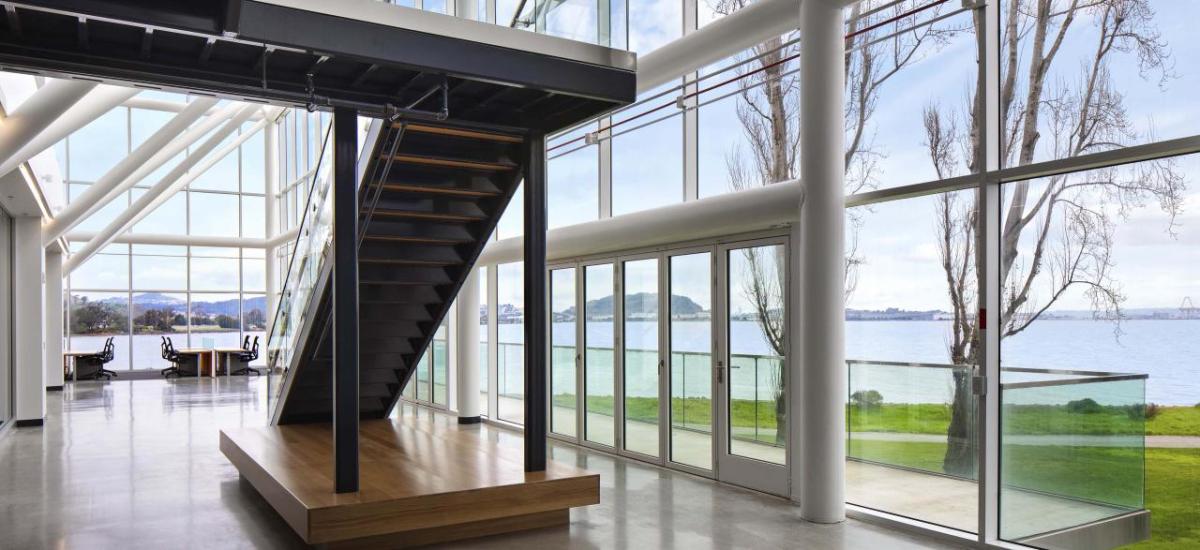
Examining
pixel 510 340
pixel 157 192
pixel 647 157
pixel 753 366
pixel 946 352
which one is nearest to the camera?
pixel 946 352

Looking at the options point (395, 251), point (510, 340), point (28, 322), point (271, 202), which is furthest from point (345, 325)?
point (271, 202)

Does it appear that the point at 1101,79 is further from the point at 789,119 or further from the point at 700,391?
the point at 700,391

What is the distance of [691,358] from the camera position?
8.32 meters

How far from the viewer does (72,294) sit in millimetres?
22000

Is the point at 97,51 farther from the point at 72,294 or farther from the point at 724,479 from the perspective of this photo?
the point at 72,294

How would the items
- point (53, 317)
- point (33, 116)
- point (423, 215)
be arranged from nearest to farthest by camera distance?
point (33, 116)
point (423, 215)
point (53, 317)

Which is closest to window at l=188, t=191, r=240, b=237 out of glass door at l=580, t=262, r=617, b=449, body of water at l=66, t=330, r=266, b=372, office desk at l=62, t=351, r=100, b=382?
body of water at l=66, t=330, r=266, b=372

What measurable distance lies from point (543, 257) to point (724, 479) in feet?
9.19

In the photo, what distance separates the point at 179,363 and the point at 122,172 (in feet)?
34.0

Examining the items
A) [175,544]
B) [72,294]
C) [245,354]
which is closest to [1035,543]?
[175,544]

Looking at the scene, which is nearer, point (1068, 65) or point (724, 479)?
point (1068, 65)

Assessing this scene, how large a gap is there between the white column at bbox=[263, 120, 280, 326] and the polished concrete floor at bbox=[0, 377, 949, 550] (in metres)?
13.2

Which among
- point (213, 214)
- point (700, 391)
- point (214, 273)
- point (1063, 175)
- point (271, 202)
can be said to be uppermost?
point (271, 202)

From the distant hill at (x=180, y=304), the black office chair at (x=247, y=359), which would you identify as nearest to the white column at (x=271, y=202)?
the distant hill at (x=180, y=304)
